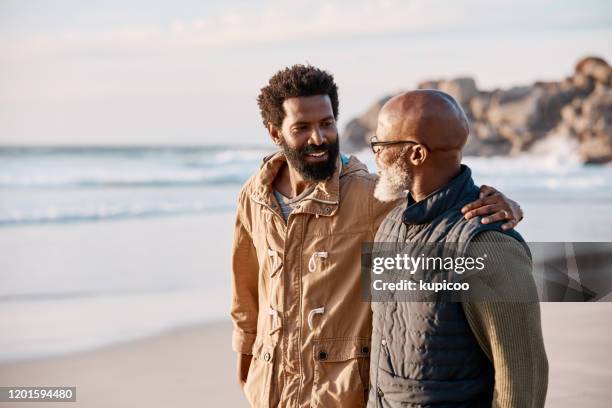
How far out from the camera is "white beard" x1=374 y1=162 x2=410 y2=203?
2.67 m

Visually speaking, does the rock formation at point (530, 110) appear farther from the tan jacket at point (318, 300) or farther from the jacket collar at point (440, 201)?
the jacket collar at point (440, 201)

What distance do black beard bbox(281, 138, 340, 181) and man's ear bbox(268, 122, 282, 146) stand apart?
17cm

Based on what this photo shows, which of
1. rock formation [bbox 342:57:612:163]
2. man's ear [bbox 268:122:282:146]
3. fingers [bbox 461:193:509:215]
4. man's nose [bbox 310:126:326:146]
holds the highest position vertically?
rock formation [bbox 342:57:612:163]

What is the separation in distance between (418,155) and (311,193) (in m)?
0.83

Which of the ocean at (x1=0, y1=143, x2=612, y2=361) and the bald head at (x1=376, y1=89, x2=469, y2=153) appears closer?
the bald head at (x1=376, y1=89, x2=469, y2=153)

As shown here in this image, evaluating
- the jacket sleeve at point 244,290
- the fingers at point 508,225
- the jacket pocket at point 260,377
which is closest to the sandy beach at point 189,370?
the jacket sleeve at point 244,290

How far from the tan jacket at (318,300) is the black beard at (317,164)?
1.3 inches

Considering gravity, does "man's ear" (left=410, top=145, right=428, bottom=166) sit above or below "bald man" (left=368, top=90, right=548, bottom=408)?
above

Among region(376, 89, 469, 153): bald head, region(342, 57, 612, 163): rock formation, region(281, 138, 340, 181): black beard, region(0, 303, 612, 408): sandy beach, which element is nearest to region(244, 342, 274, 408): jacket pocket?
region(281, 138, 340, 181): black beard

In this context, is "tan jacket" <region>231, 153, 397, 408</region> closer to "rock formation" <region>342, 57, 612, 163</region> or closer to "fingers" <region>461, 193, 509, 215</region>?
"fingers" <region>461, 193, 509, 215</region>

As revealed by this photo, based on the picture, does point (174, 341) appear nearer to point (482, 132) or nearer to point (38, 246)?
point (38, 246)

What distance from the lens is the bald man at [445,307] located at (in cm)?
237

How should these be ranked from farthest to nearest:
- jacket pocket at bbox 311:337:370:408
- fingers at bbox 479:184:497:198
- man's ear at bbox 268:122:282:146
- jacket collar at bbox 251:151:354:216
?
1. man's ear at bbox 268:122:282:146
2. jacket collar at bbox 251:151:354:216
3. jacket pocket at bbox 311:337:370:408
4. fingers at bbox 479:184:497:198

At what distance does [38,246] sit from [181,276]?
291 centimetres
